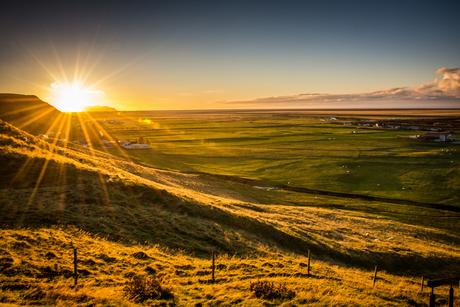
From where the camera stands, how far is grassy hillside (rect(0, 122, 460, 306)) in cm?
991

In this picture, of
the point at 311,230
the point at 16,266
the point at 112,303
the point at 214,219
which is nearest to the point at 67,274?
the point at 16,266

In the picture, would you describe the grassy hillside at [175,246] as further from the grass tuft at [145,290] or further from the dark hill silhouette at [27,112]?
the dark hill silhouette at [27,112]

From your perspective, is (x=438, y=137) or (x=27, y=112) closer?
(x=438, y=137)

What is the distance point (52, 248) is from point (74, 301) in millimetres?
4830

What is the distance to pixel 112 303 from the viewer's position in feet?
28.2

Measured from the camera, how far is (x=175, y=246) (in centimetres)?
1559

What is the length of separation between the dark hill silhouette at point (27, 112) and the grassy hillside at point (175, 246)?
85.3 m

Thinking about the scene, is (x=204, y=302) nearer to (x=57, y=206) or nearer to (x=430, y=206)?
(x=57, y=206)

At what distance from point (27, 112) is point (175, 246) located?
130m

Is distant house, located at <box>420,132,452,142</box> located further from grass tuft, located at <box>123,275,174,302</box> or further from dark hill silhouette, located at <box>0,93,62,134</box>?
dark hill silhouette, located at <box>0,93,62,134</box>

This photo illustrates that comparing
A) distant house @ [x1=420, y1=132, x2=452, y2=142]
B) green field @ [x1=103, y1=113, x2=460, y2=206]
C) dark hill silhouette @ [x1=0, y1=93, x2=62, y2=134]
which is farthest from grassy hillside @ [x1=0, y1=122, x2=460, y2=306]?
distant house @ [x1=420, y1=132, x2=452, y2=142]

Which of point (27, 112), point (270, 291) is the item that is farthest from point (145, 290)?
point (27, 112)

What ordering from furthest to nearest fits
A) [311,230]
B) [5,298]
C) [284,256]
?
[311,230]
[284,256]
[5,298]

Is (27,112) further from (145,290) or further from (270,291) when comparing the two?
(270,291)
